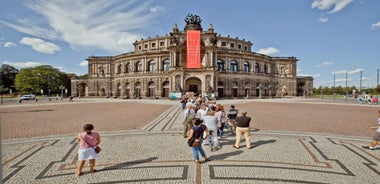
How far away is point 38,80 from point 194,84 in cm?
6351

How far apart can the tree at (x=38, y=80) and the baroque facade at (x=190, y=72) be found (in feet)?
68.1

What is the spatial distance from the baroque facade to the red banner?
1458 millimetres

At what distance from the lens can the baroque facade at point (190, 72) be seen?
41.4 meters

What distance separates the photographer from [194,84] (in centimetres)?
4219

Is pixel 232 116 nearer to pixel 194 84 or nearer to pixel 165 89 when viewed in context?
pixel 194 84

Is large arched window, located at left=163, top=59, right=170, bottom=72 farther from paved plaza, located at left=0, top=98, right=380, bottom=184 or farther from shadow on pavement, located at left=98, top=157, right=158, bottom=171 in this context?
shadow on pavement, located at left=98, top=157, right=158, bottom=171

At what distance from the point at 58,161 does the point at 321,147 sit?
9.78 meters

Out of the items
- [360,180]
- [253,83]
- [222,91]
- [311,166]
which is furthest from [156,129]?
[253,83]

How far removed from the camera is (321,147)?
23.7ft

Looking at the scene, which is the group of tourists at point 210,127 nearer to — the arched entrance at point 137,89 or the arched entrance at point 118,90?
the arched entrance at point 137,89

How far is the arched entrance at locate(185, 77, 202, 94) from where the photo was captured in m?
41.8

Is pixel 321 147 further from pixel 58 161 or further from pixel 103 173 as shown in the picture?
pixel 58 161

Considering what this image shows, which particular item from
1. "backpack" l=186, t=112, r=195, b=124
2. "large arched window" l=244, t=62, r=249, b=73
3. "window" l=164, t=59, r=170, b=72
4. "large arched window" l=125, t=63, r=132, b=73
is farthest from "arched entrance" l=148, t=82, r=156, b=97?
"backpack" l=186, t=112, r=195, b=124

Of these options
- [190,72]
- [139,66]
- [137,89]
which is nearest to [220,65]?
[190,72]
